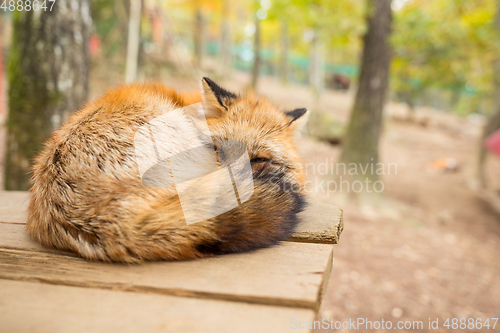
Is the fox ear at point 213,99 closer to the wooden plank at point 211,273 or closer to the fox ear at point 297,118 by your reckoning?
the fox ear at point 297,118

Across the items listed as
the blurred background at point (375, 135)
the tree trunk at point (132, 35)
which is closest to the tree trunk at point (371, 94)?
the blurred background at point (375, 135)

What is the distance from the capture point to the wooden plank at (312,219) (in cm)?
146

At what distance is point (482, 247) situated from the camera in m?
5.89

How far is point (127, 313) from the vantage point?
0.91m

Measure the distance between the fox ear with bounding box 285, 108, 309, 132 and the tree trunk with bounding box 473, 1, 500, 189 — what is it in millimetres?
7333

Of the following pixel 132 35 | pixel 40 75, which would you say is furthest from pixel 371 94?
pixel 40 75

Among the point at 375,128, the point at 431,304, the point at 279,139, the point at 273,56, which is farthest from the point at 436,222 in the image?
the point at 273,56

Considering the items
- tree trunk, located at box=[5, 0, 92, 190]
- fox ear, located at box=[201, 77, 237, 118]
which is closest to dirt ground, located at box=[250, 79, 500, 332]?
fox ear, located at box=[201, 77, 237, 118]

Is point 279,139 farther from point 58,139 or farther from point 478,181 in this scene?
point 478,181

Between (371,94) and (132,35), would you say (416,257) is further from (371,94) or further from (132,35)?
(132,35)

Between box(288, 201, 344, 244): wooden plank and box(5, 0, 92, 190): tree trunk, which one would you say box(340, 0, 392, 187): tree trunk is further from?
box(5, 0, 92, 190): tree trunk

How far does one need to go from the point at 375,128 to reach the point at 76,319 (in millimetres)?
6198

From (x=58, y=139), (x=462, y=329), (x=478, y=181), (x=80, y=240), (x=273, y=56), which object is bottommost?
(x=462, y=329)

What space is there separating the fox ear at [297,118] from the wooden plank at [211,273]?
87 cm
